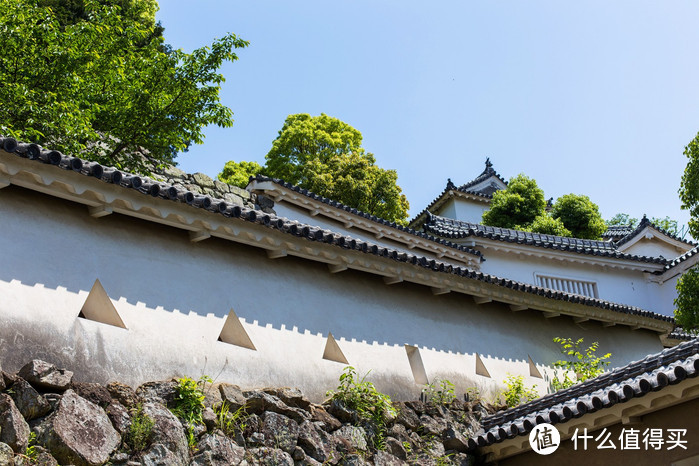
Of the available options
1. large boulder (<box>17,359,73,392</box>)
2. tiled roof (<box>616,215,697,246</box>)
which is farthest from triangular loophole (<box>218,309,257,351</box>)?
tiled roof (<box>616,215,697,246</box>)

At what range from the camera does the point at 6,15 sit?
13039 millimetres

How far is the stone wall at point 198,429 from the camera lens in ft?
22.7

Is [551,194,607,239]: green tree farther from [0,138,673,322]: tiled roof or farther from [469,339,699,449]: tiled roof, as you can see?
[469,339,699,449]: tiled roof

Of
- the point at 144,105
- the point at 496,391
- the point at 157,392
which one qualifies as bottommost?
the point at 157,392

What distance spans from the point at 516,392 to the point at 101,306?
7.61 metres

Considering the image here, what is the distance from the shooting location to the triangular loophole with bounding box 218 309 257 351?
31.5 ft

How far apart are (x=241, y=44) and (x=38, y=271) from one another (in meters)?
8.39

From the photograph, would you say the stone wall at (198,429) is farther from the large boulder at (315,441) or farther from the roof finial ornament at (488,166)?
the roof finial ornament at (488,166)


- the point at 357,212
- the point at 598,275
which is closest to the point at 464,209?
the point at 598,275

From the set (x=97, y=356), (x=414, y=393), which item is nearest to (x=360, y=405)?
(x=414, y=393)

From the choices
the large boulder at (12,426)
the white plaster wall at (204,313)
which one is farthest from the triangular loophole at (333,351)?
the large boulder at (12,426)

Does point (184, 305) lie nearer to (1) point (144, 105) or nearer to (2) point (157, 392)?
(2) point (157, 392)

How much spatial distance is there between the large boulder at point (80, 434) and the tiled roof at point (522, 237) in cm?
1618

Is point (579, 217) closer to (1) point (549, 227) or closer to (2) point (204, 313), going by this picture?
(1) point (549, 227)
